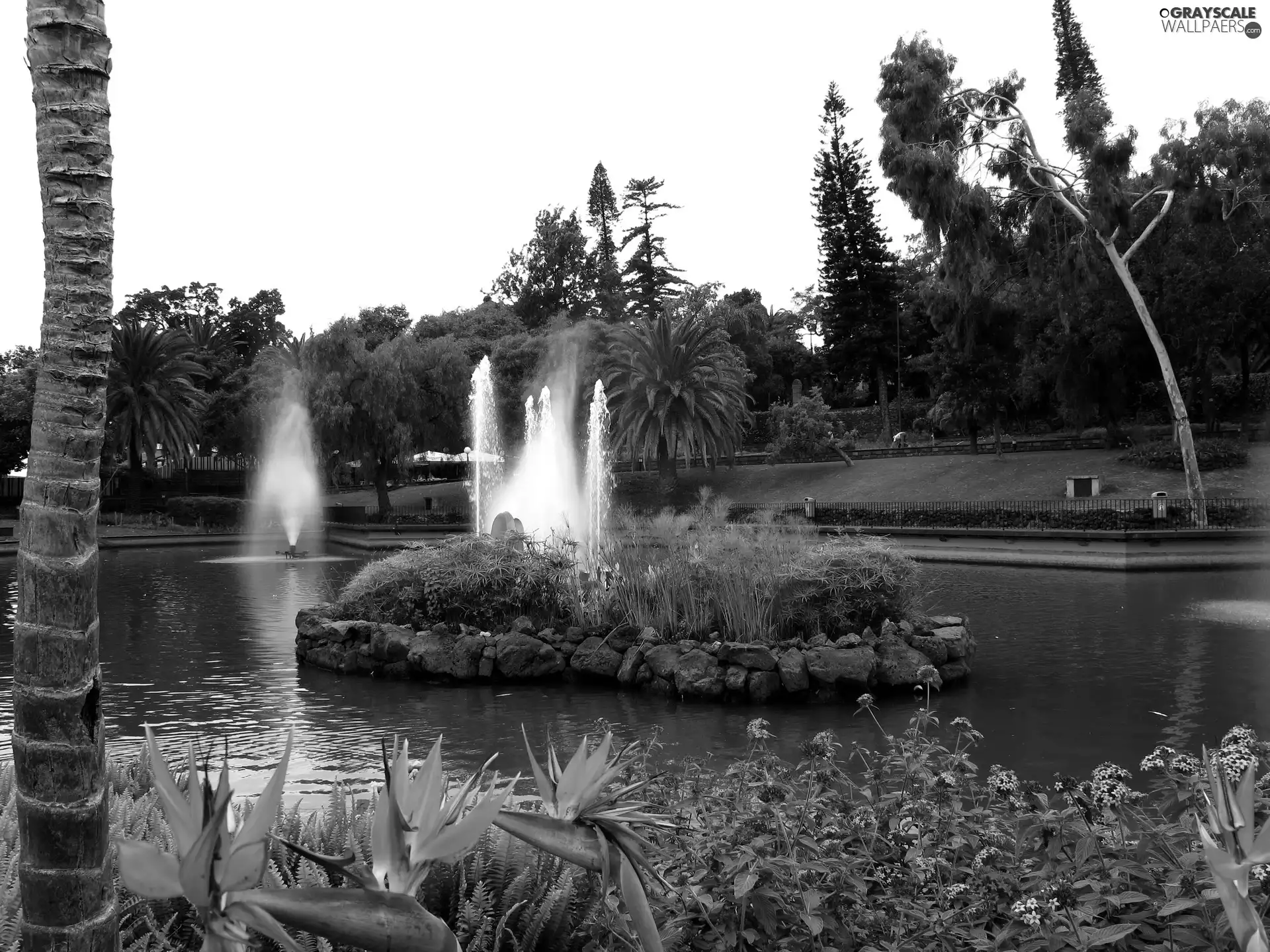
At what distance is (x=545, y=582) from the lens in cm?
1191

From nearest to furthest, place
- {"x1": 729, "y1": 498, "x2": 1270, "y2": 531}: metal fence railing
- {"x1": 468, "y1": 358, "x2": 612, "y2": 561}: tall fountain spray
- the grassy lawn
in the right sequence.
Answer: {"x1": 729, "y1": 498, "x2": 1270, "y2": 531}: metal fence railing → {"x1": 468, "y1": 358, "x2": 612, "y2": 561}: tall fountain spray → the grassy lawn

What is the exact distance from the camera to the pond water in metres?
8.11

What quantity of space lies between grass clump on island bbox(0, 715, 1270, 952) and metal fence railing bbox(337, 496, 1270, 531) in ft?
52.6

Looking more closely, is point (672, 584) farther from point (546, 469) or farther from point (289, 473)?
point (289, 473)

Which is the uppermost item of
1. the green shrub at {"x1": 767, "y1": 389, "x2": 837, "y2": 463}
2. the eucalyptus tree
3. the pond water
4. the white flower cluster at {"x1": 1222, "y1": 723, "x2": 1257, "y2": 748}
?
the eucalyptus tree

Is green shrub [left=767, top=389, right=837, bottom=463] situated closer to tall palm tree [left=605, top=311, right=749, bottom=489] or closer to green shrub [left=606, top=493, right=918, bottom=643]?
tall palm tree [left=605, top=311, right=749, bottom=489]

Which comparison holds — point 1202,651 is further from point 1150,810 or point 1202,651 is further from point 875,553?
point 1150,810

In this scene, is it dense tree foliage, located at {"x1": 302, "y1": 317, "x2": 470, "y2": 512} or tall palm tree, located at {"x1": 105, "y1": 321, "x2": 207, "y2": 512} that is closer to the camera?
dense tree foliage, located at {"x1": 302, "y1": 317, "x2": 470, "y2": 512}

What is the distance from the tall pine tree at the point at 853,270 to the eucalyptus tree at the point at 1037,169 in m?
24.7

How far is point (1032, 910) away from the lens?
2.31 metres

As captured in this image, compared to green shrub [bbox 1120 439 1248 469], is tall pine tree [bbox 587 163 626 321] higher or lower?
higher

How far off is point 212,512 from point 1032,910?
4313cm

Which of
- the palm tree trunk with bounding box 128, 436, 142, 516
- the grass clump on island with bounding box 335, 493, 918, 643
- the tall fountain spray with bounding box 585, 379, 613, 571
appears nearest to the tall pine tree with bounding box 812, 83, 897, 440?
the tall fountain spray with bounding box 585, 379, 613, 571

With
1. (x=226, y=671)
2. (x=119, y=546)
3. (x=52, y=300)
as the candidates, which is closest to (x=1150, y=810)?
(x=52, y=300)
